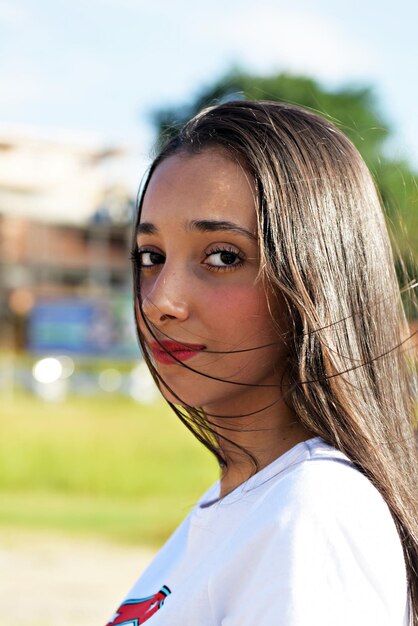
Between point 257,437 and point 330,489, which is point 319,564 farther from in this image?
point 257,437

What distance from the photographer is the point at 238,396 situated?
1180 millimetres

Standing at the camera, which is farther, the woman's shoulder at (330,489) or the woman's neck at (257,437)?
the woman's neck at (257,437)

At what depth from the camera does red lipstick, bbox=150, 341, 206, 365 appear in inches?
44.9

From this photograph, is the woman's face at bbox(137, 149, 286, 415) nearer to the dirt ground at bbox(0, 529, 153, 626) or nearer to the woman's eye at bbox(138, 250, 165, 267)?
the woman's eye at bbox(138, 250, 165, 267)

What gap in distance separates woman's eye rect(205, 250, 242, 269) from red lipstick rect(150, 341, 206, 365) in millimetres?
101

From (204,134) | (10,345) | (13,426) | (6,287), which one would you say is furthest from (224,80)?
(204,134)

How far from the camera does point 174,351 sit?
116 centimetres

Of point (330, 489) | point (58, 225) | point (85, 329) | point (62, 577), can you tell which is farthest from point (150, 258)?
point (58, 225)

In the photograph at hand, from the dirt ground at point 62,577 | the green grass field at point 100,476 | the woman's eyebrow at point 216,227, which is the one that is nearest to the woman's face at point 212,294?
the woman's eyebrow at point 216,227

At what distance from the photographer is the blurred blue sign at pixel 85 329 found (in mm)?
22812

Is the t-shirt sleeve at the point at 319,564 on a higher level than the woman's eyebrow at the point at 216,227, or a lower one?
lower

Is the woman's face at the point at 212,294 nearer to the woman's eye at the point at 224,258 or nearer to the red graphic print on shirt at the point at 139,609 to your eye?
the woman's eye at the point at 224,258

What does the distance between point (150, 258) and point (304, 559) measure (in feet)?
1.66

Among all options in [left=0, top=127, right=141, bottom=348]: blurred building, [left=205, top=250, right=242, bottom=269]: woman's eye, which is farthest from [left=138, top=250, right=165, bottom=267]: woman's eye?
[left=0, top=127, right=141, bottom=348]: blurred building
